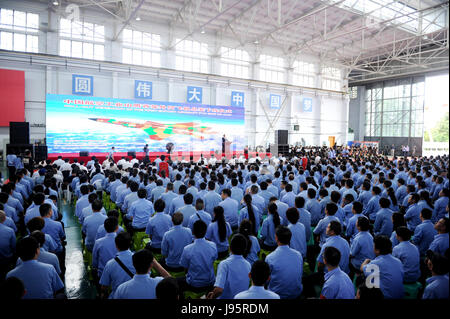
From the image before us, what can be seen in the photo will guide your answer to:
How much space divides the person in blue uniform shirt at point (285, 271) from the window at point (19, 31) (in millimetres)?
16075

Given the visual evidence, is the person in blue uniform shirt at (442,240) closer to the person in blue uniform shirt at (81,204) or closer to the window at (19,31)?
the person in blue uniform shirt at (81,204)

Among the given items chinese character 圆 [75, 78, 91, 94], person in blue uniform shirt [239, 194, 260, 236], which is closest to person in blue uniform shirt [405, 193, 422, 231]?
person in blue uniform shirt [239, 194, 260, 236]

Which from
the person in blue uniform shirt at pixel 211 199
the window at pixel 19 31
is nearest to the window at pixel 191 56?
the window at pixel 19 31

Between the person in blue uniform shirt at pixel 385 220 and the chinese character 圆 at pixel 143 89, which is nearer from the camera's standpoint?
the person in blue uniform shirt at pixel 385 220

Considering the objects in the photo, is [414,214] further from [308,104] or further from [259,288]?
[308,104]

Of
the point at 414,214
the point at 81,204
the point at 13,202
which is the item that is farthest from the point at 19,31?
the point at 414,214

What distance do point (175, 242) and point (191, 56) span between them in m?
16.3

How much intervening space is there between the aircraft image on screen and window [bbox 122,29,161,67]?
4.04 meters

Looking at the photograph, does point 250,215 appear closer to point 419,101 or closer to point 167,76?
point 167,76

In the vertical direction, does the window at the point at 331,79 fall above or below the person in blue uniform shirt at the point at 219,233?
above

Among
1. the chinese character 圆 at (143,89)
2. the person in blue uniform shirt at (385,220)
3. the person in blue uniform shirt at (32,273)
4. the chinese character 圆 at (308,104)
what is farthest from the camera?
the chinese character 圆 at (308,104)

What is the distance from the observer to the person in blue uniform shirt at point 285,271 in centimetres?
262

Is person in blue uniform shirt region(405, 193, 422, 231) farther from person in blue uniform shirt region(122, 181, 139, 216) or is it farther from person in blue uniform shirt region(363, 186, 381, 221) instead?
person in blue uniform shirt region(122, 181, 139, 216)
